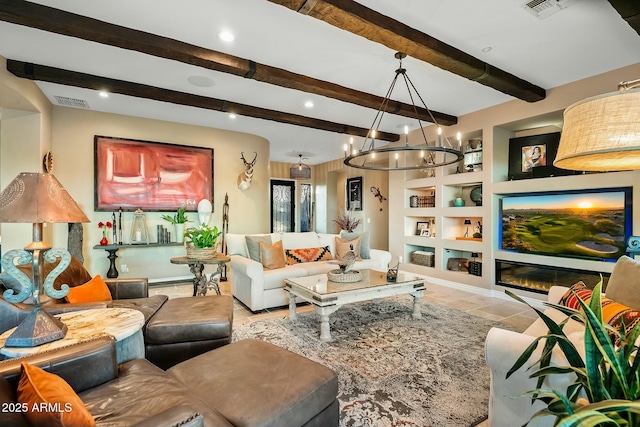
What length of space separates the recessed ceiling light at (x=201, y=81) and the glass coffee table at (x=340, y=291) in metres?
2.61

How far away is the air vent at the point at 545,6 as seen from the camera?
7.55 feet

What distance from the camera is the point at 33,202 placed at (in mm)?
1417

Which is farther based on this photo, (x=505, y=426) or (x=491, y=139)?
(x=491, y=139)

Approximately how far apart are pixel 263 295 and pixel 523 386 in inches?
114

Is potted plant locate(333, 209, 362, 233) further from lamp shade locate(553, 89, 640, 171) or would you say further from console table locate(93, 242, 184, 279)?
lamp shade locate(553, 89, 640, 171)

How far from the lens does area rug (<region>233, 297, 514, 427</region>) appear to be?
73.2 inches

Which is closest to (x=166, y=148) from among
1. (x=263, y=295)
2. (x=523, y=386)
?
(x=263, y=295)

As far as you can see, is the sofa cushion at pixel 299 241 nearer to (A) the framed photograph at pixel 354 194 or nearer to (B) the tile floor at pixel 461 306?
(B) the tile floor at pixel 461 306

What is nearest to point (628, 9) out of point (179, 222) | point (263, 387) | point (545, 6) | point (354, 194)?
point (545, 6)

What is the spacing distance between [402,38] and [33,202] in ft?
9.00

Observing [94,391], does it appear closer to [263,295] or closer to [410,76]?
[263,295]

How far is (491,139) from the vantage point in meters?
4.65

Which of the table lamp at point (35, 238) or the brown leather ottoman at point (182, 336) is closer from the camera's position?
the table lamp at point (35, 238)

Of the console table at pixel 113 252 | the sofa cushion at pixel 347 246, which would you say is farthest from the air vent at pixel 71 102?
the sofa cushion at pixel 347 246
